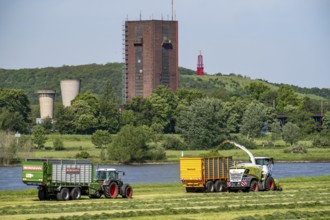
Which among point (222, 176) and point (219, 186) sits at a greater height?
point (222, 176)

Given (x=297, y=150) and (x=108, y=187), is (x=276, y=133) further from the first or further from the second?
(x=108, y=187)

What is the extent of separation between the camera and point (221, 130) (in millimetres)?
190250

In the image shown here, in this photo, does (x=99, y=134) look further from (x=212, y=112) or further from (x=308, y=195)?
(x=308, y=195)

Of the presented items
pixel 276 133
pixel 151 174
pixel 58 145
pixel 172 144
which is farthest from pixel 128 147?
pixel 276 133

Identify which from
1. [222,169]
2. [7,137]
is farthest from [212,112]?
[222,169]

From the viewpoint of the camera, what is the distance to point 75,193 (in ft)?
198

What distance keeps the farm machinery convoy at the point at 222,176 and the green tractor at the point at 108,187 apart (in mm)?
6835

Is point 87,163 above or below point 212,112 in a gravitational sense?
below

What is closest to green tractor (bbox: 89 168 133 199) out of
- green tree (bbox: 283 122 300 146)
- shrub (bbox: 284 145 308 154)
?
shrub (bbox: 284 145 308 154)

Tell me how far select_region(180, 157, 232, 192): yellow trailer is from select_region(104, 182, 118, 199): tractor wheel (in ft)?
23.9

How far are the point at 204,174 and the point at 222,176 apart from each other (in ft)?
6.77

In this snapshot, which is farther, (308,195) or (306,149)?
(306,149)

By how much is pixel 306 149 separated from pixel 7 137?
2200 inches

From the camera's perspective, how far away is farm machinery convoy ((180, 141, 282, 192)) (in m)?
66.7
